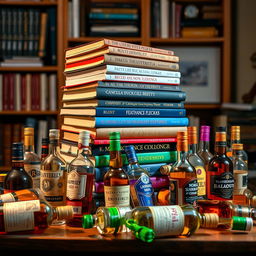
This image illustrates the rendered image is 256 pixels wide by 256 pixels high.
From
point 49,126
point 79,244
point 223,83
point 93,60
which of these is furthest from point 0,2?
point 79,244

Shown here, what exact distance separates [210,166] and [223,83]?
215 centimetres

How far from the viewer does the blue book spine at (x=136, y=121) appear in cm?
114

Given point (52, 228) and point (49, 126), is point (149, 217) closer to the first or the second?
point (52, 228)

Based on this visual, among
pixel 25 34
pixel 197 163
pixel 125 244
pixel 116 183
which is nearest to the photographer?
pixel 125 244

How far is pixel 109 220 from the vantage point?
2.96 feet

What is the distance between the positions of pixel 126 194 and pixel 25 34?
2329 millimetres

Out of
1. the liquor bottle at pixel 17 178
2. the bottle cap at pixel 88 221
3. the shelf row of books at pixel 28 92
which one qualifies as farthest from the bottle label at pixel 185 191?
the shelf row of books at pixel 28 92

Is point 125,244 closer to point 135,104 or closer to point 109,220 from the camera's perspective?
point 109,220

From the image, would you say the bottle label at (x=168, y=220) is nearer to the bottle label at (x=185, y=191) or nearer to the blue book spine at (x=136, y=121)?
the bottle label at (x=185, y=191)

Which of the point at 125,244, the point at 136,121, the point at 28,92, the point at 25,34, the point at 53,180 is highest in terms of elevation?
the point at 25,34

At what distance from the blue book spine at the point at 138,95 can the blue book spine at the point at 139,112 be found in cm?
3

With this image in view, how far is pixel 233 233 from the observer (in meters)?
0.94

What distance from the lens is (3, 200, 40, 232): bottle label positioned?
896mm

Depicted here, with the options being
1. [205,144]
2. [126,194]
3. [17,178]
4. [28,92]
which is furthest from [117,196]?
[28,92]
